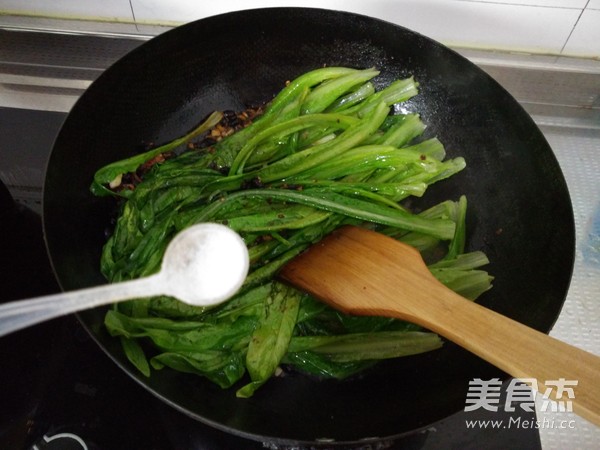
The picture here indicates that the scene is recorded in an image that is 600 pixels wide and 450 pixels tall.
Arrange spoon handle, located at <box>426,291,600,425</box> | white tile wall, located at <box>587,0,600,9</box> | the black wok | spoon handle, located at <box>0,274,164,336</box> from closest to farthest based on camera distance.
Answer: spoon handle, located at <box>0,274,164,336</box>, spoon handle, located at <box>426,291,600,425</box>, the black wok, white tile wall, located at <box>587,0,600,9</box>

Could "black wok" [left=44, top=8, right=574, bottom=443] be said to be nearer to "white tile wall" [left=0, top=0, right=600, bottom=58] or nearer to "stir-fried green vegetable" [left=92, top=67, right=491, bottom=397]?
"stir-fried green vegetable" [left=92, top=67, right=491, bottom=397]

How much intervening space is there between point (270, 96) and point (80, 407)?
0.86 meters

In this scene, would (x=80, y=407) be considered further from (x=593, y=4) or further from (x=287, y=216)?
(x=593, y=4)

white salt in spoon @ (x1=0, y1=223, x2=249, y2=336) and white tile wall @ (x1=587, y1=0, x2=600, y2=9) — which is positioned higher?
white tile wall @ (x1=587, y1=0, x2=600, y2=9)

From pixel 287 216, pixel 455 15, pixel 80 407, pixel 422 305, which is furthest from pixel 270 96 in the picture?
pixel 80 407

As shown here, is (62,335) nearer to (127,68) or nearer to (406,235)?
(127,68)

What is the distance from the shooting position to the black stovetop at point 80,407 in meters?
1.02

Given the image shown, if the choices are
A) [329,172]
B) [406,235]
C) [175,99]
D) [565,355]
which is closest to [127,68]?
[175,99]

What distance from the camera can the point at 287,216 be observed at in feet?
3.78

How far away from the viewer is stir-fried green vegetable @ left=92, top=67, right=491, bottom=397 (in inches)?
41.6

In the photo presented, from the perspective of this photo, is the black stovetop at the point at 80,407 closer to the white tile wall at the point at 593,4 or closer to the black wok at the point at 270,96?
the black wok at the point at 270,96

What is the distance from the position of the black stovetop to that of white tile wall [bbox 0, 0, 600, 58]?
2.44 feet

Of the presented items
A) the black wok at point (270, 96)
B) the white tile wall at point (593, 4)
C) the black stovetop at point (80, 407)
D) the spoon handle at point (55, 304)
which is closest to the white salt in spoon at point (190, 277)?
the spoon handle at point (55, 304)

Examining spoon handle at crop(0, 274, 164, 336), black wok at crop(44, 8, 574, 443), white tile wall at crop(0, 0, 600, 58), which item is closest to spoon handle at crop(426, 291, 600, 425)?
black wok at crop(44, 8, 574, 443)
